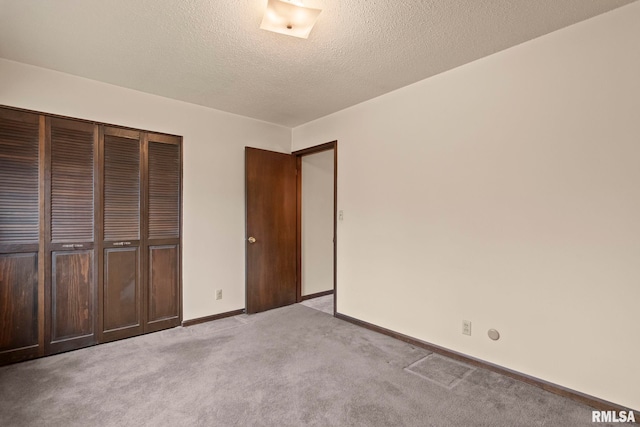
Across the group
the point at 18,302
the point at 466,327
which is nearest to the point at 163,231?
the point at 18,302

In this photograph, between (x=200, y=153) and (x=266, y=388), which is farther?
(x=200, y=153)

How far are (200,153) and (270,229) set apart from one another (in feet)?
4.25

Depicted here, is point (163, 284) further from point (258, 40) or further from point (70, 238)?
Result: point (258, 40)

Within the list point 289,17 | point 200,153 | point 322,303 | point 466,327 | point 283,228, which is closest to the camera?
point 289,17

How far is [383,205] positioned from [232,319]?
224cm

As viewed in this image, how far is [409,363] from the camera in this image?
2.63 meters

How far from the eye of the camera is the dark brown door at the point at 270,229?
4047mm

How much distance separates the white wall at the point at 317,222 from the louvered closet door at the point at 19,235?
117 inches

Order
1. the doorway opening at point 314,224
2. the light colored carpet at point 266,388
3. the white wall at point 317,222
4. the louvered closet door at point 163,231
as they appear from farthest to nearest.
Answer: the white wall at point 317,222, the doorway opening at point 314,224, the louvered closet door at point 163,231, the light colored carpet at point 266,388

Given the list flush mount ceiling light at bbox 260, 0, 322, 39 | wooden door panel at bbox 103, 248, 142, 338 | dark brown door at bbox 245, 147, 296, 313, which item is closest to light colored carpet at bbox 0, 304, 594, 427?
wooden door panel at bbox 103, 248, 142, 338

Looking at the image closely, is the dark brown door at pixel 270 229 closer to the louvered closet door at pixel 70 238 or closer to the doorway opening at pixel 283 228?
the doorway opening at pixel 283 228

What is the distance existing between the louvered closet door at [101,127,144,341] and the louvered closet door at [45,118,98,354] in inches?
4.3

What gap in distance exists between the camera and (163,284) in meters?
3.43

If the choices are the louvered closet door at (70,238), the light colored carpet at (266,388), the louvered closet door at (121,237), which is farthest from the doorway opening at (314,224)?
the louvered closet door at (70,238)
